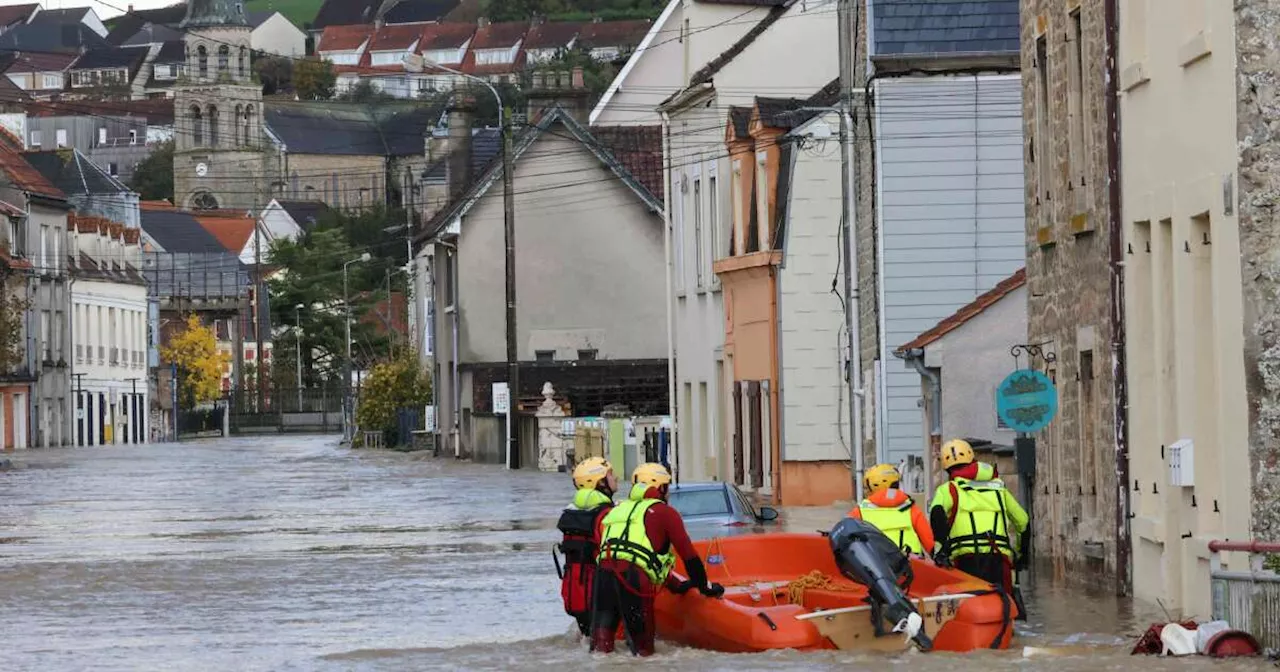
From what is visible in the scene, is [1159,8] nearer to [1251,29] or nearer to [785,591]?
[1251,29]

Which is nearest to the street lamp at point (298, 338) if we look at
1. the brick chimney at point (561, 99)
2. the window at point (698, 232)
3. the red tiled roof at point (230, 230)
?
the red tiled roof at point (230, 230)

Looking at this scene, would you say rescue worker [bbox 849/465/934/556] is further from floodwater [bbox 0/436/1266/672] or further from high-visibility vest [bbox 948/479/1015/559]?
floodwater [bbox 0/436/1266/672]

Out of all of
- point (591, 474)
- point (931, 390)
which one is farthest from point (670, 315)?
point (591, 474)

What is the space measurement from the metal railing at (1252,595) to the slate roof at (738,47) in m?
26.1

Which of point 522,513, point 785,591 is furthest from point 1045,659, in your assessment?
point 522,513

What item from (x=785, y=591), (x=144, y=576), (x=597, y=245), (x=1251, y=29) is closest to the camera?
(x=1251, y=29)

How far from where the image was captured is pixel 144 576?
27344mm

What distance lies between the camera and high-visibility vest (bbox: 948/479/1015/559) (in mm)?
18297

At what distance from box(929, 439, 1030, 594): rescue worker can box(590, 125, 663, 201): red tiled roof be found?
132 ft

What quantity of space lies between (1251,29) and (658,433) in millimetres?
31836

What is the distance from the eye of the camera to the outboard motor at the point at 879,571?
16.5m

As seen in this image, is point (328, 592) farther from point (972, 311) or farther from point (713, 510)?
point (972, 311)

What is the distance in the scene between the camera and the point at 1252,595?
15.5 metres

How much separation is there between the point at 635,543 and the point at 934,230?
55.3 ft
